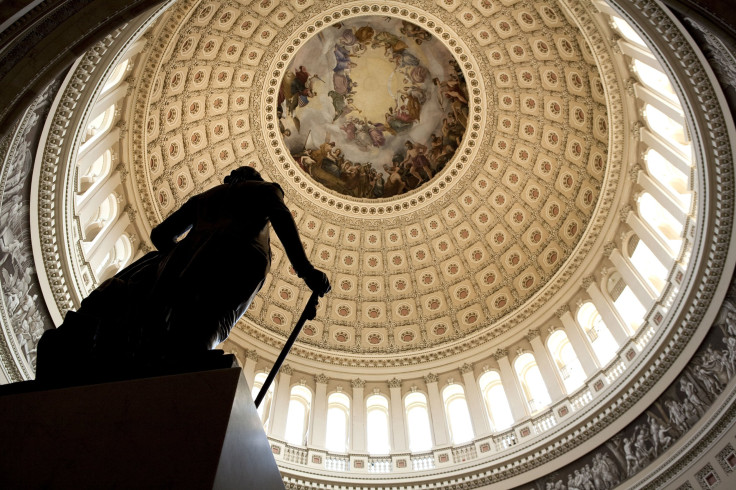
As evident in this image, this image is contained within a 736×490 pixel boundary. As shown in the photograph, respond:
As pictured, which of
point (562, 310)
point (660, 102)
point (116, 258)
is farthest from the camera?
point (562, 310)

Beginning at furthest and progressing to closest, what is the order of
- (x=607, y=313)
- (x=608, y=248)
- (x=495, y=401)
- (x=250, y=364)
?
(x=250, y=364)
(x=495, y=401)
(x=608, y=248)
(x=607, y=313)

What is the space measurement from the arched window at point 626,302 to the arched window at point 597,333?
708 millimetres

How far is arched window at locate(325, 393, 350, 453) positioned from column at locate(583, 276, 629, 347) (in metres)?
9.16

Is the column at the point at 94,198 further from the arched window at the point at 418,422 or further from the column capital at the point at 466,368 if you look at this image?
the column capital at the point at 466,368

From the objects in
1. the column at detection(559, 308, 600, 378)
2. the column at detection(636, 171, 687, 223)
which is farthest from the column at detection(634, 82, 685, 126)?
the column at detection(559, 308, 600, 378)

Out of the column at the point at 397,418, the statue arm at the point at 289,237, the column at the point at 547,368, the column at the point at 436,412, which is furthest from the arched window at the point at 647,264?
the statue arm at the point at 289,237

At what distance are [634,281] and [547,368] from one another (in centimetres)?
409

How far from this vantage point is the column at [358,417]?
18391 millimetres

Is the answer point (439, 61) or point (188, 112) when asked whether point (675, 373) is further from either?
point (188, 112)

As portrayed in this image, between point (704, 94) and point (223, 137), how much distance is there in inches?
710

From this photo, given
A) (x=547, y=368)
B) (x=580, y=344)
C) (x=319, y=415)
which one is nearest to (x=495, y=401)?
(x=547, y=368)

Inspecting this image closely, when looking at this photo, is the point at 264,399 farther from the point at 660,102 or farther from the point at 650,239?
the point at 660,102

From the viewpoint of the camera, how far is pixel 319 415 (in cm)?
1936

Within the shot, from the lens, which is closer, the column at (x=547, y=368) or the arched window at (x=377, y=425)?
the column at (x=547, y=368)
